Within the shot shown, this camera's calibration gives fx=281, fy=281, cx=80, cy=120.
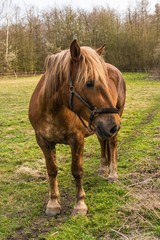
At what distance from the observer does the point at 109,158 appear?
4.88 metres

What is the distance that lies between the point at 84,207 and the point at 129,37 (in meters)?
35.4

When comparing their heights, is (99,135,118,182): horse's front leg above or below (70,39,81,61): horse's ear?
below

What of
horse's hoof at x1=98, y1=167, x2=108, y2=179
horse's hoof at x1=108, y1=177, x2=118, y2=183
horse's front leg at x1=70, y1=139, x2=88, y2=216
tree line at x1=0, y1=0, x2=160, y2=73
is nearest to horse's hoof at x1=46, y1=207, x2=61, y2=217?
horse's front leg at x1=70, y1=139, x2=88, y2=216

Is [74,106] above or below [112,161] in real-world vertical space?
above

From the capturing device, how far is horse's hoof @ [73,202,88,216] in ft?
11.4

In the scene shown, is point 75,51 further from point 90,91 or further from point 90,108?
point 90,108

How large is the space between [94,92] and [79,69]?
0.91ft

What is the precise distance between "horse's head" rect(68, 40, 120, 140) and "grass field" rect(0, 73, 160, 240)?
3.82 ft

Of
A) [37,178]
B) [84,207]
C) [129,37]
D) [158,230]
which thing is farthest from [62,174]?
[129,37]

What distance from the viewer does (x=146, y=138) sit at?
6852 millimetres

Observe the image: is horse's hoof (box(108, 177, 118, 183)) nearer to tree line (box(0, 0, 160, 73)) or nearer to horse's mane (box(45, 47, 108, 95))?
horse's mane (box(45, 47, 108, 95))

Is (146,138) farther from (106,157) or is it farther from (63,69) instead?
(63,69)

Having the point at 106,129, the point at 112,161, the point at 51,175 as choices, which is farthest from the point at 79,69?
the point at 112,161

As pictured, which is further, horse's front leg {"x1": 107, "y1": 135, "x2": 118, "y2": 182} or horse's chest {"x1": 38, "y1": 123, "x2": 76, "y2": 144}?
horse's front leg {"x1": 107, "y1": 135, "x2": 118, "y2": 182}
